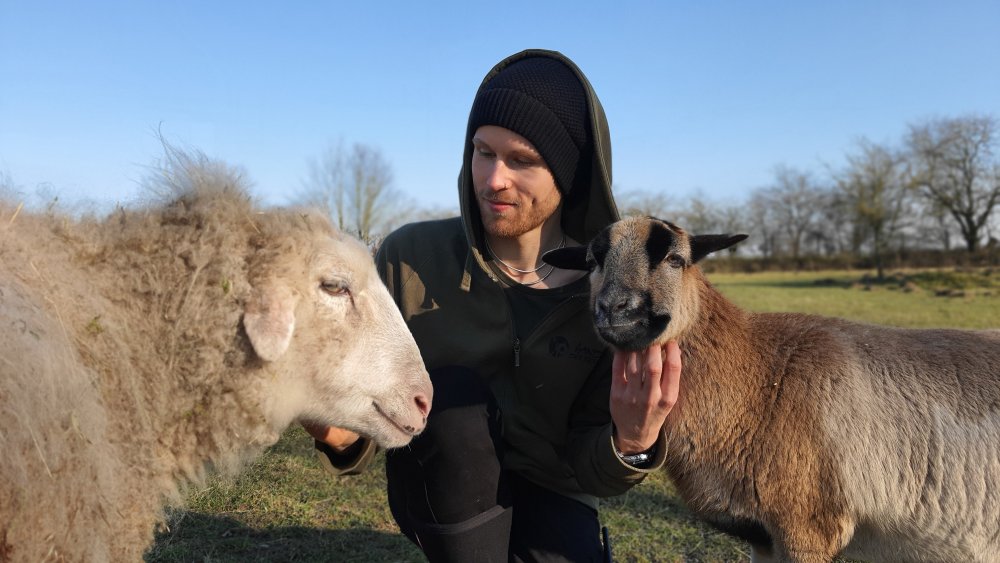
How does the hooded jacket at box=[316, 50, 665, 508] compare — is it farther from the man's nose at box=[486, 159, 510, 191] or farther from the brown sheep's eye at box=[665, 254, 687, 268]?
the brown sheep's eye at box=[665, 254, 687, 268]

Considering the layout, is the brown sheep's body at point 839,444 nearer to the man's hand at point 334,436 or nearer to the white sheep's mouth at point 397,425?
the white sheep's mouth at point 397,425

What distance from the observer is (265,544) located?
4523 mm

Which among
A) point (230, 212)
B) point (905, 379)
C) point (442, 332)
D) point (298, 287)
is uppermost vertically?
point (230, 212)

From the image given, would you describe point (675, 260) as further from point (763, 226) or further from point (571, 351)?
point (763, 226)

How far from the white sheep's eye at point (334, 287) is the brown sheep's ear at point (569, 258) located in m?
1.41

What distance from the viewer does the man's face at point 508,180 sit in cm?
354

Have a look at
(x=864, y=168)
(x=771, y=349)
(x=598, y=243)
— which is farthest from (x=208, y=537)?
(x=864, y=168)

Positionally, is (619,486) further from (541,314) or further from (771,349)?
(771,349)

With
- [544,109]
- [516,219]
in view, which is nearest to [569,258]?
[516,219]

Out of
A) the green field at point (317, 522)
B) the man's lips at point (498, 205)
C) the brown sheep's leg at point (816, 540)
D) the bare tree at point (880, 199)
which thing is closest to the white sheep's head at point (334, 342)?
the man's lips at point (498, 205)

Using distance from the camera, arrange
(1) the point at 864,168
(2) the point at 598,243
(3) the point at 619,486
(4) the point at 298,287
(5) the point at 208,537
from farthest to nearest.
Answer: (1) the point at 864,168 → (5) the point at 208,537 → (2) the point at 598,243 → (3) the point at 619,486 → (4) the point at 298,287

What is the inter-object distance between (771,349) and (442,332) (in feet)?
6.55

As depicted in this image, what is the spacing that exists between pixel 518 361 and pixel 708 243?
130 cm

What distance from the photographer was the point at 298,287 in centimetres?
247
